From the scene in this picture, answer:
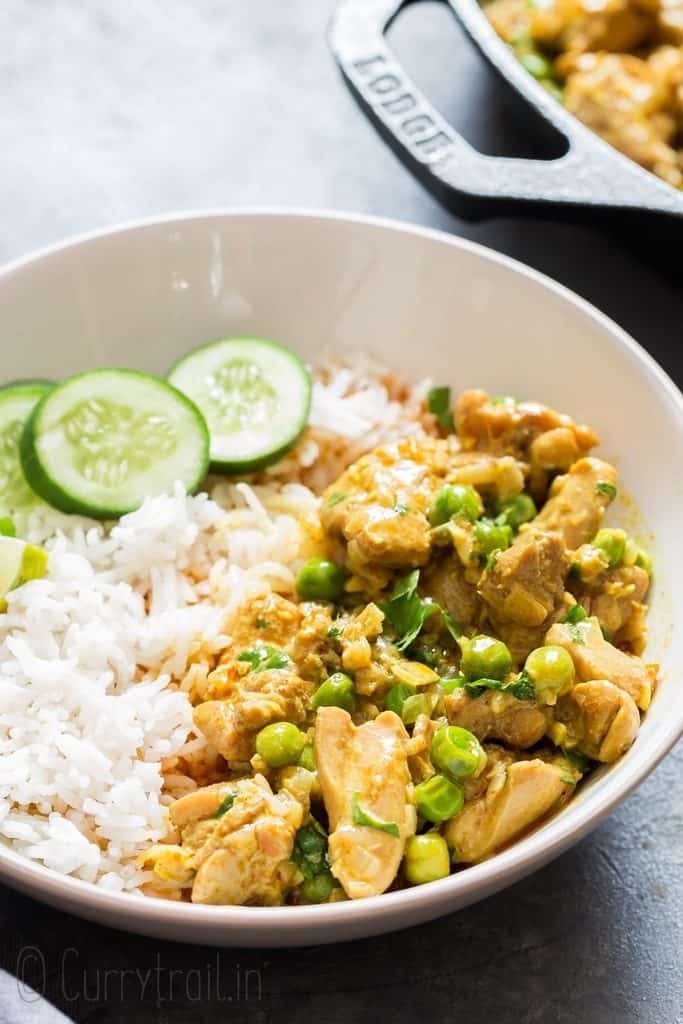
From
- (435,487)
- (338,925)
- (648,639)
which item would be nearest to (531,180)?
(435,487)

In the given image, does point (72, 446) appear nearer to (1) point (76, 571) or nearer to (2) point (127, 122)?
(1) point (76, 571)

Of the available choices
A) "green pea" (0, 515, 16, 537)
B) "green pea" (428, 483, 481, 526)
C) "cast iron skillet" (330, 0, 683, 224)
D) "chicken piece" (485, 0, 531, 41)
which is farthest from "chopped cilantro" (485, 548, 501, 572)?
"chicken piece" (485, 0, 531, 41)

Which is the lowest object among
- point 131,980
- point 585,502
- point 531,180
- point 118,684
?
point 131,980

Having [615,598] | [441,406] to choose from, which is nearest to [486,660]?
[615,598]

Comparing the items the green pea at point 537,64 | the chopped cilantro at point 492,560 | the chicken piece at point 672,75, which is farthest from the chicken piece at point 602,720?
the green pea at point 537,64

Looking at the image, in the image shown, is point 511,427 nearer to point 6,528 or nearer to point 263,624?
point 263,624
